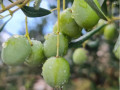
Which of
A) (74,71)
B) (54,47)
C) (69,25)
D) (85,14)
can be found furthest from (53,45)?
(74,71)

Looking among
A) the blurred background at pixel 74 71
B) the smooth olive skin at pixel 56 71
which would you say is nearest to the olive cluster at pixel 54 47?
the smooth olive skin at pixel 56 71

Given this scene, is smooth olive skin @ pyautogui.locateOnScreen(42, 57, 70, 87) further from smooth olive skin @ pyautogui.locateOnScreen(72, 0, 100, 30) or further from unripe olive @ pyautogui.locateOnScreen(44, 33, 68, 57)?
smooth olive skin @ pyautogui.locateOnScreen(72, 0, 100, 30)

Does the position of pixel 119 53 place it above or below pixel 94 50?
above

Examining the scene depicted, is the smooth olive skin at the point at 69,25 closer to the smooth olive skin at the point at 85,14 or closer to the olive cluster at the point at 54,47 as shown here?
the olive cluster at the point at 54,47

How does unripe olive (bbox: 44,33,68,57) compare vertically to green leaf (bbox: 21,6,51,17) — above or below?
below

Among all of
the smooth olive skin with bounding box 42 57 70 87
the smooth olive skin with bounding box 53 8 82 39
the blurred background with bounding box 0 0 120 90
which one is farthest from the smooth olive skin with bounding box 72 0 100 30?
the blurred background with bounding box 0 0 120 90

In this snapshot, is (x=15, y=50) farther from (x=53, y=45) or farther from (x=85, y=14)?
(x=85, y=14)

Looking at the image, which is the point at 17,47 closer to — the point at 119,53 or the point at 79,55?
the point at 119,53

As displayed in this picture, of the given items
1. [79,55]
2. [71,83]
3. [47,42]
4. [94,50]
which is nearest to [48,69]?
[47,42]
